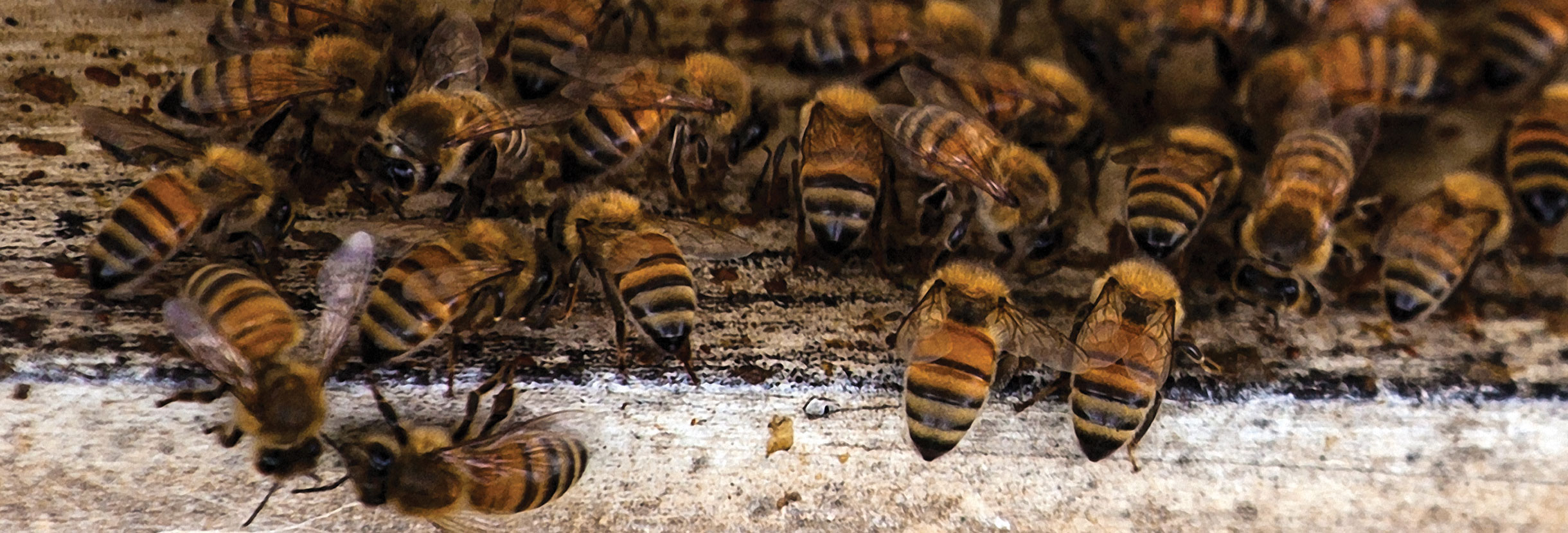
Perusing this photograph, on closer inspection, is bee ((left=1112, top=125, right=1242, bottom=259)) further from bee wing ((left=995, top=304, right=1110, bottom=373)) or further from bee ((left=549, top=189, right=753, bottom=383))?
bee ((left=549, top=189, right=753, bottom=383))

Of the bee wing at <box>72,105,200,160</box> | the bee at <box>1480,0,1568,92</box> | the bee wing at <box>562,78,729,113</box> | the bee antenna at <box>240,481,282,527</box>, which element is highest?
the bee at <box>1480,0,1568,92</box>

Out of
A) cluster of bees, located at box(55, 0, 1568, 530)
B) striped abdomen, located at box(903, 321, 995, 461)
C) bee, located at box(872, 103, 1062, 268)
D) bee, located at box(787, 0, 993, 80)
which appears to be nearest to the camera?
striped abdomen, located at box(903, 321, 995, 461)

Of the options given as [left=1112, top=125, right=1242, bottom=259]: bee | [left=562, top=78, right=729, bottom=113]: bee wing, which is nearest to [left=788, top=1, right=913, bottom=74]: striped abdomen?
[left=562, top=78, right=729, bottom=113]: bee wing

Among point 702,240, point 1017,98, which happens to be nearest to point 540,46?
point 702,240

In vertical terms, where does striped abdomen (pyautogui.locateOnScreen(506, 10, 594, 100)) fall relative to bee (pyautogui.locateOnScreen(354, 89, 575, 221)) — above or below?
above

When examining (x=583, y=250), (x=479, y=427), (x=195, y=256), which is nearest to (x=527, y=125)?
(x=583, y=250)

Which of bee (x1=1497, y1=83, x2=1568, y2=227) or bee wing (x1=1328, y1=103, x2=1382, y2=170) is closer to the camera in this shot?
bee (x1=1497, y1=83, x2=1568, y2=227)

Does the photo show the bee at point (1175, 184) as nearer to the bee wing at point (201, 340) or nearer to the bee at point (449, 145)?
the bee at point (449, 145)

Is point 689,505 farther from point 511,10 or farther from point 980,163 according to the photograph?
point 511,10
